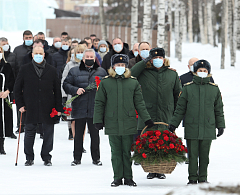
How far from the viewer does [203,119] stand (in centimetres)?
599

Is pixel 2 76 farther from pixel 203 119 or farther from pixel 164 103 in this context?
pixel 203 119

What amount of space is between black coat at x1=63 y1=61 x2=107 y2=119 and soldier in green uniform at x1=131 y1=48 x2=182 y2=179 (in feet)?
4.03

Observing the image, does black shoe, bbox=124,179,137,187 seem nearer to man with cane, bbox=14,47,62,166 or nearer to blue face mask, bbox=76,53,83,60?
man with cane, bbox=14,47,62,166

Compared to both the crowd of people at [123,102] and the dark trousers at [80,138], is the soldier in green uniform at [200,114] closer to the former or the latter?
the crowd of people at [123,102]

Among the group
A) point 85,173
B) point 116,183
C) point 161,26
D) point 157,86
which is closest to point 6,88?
point 85,173

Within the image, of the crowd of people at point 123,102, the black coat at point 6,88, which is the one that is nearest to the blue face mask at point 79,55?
the crowd of people at point 123,102

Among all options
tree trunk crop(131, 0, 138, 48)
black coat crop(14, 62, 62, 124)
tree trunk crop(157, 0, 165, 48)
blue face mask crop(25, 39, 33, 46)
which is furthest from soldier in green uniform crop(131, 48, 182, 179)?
tree trunk crop(131, 0, 138, 48)

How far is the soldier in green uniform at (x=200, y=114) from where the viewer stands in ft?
19.7

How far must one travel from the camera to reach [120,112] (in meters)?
6.04

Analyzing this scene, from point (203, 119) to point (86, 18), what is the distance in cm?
3709

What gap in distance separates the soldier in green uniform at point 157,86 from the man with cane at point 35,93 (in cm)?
172

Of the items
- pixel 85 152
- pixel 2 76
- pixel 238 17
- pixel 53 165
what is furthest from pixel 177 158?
pixel 238 17

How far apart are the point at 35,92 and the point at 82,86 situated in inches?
30.1

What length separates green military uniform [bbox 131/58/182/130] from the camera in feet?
22.1
